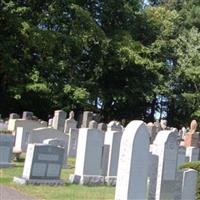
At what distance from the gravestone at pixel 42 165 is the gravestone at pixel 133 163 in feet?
9.46

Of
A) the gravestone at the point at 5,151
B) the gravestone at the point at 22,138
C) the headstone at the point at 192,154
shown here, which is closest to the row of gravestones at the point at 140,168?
the gravestone at the point at 5,151

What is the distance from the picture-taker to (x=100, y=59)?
145 ft

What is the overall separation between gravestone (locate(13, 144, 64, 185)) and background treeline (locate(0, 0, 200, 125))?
24.9 m

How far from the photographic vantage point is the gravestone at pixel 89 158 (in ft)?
51.2

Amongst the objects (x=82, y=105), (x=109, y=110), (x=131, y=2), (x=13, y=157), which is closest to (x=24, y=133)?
(x=13, y=157)

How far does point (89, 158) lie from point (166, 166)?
344cm

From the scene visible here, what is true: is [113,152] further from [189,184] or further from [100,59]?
[100,59]

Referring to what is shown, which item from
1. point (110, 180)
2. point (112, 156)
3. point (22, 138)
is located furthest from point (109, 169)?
point (22, 138)

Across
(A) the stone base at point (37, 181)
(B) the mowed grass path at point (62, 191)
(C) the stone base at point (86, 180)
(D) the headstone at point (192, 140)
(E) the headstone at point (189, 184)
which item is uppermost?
(D) the headstone at point (192, 140)

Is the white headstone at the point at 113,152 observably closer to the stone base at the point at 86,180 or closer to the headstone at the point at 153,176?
the stone base at the point at 86,180

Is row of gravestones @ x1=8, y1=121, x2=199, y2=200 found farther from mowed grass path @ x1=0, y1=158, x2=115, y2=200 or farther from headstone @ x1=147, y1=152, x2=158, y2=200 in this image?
mowed grass path @ x1=0, y1=158, x2=115, y2=200

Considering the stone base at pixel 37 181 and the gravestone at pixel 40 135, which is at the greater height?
the gravestone at pixel 40 135

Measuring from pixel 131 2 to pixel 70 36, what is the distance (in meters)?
7.44

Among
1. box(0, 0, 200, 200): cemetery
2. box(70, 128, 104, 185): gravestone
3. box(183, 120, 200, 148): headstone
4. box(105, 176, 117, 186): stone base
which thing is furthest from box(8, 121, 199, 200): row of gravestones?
box(183, 120, 200, 148): headstone
